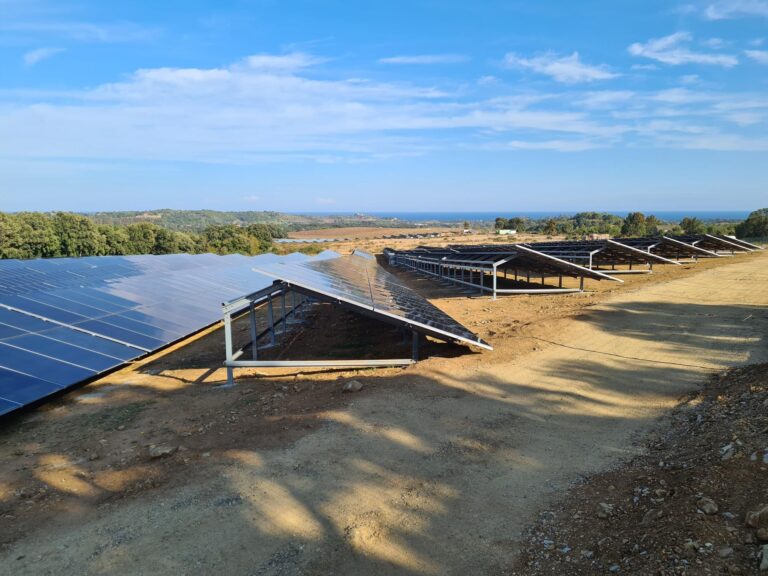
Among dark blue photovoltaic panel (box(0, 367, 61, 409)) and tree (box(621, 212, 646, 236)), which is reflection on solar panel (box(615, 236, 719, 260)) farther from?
tree (box(621, 212, 646, 236))

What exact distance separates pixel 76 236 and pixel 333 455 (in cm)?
6874

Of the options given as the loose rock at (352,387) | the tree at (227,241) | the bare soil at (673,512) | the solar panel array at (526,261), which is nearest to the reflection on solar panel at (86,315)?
the loose rock at (352,387)

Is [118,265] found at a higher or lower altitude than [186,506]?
higher

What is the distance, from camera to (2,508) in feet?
25.6

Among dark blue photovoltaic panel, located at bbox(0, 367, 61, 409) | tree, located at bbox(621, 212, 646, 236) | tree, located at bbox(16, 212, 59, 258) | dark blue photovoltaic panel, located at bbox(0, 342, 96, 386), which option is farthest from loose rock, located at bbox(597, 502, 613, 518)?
tree, located at bbox(621, 212, 646, 236)

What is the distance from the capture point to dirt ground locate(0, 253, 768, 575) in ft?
21.2

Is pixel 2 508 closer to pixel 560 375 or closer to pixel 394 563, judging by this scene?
pixel 394 563

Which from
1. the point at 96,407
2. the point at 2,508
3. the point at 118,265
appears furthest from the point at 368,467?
the point at 118,265

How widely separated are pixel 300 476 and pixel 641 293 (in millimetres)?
27803

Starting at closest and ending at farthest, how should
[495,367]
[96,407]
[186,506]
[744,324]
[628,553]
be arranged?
[628,553]
[186,506]
[96,407]
[495,367]
[744,324]

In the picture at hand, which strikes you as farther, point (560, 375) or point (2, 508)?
point (560, 375)

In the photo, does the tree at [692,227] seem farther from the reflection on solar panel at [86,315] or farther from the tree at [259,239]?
the reflection on solar panel at [86,315]

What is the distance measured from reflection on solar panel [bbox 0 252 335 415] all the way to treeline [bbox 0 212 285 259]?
111 feet

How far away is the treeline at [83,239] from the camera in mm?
57250
